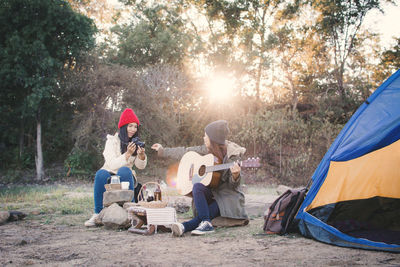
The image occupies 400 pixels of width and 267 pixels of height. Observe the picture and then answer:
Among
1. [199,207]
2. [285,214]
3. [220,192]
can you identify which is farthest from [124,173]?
[285,214]

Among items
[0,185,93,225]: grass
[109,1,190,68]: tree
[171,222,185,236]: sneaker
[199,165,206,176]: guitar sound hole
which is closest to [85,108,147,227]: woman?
[0,185,93,225]: grass

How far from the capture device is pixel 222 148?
422cm

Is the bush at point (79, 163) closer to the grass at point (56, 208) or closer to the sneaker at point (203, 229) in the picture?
the grass at point (56, 208)

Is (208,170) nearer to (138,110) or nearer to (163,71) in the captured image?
(138,110)

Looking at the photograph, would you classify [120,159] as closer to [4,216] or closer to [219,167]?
[219,167]

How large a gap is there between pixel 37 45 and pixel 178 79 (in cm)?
510

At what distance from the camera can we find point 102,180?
175 inches

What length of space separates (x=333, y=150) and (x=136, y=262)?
7.51 feet

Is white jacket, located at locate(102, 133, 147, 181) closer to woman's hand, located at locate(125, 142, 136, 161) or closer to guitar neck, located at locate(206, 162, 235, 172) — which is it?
woman's hand, located at locate(125, 142, 136, 161)

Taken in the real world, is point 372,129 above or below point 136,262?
above

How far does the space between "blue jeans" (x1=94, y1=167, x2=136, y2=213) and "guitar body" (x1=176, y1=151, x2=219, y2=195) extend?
65 cm

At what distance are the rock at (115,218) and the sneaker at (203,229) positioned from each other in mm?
938

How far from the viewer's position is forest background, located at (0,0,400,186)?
11.3m

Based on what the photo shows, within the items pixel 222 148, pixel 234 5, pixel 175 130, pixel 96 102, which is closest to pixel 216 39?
pixel 234 5
